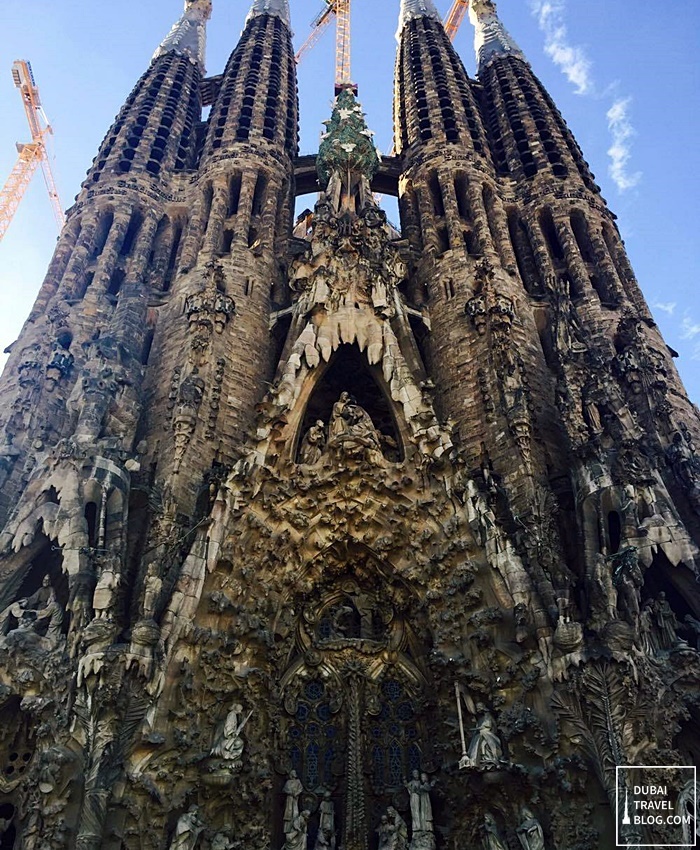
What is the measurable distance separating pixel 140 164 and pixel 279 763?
17096 mm

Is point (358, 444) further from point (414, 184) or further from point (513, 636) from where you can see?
point (414, 184)

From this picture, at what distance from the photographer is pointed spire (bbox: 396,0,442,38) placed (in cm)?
3117

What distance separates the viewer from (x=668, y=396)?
15242 millimetres

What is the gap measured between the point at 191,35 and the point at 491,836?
3004 cm

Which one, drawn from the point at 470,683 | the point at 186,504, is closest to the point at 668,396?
the point at 470,683

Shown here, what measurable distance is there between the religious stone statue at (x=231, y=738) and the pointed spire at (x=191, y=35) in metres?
25.1

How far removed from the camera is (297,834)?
1073cm

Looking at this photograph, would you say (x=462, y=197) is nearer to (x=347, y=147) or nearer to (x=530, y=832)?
(x=347, y=147)

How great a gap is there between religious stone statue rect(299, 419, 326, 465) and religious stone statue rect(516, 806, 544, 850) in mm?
6345

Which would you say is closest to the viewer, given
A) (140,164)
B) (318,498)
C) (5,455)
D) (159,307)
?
(318,498)

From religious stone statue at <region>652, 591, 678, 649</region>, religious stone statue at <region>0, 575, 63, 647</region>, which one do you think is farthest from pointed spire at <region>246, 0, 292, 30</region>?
religious stone statue at <region>652, 591, 678, 649</region>

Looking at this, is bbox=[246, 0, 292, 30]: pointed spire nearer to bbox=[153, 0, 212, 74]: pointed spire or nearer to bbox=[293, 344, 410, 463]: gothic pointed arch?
bbox=[153, 0, 212, 74]: pointed spire

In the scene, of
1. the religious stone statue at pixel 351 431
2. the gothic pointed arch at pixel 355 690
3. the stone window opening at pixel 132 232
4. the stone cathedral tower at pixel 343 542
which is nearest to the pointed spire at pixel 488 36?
the stone cathedral tower at pixel 343 542

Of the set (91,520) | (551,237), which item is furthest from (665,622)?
(551,237)
